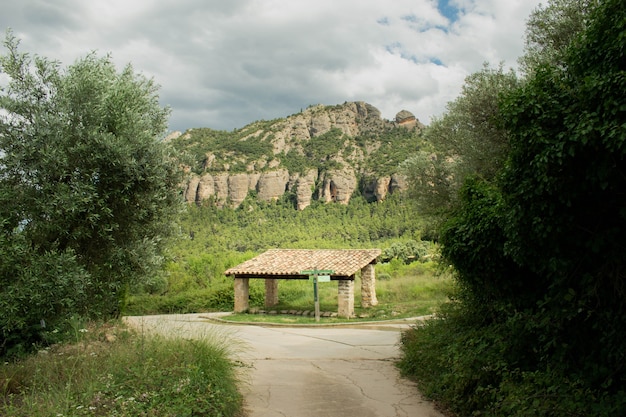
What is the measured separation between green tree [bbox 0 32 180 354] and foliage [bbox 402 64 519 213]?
20.6 feet

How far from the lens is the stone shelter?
19641 millimetres

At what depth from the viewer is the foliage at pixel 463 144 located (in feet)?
39.2

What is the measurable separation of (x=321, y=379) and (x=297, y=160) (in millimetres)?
77604

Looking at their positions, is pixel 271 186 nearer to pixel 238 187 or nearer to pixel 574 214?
pixel 238 187

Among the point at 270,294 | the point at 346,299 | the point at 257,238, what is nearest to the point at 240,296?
the point at 270,294

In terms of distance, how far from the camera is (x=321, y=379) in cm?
739

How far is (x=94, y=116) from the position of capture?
267 inches

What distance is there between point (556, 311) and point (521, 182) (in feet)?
4.08

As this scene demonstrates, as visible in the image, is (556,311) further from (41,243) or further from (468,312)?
(41,243)

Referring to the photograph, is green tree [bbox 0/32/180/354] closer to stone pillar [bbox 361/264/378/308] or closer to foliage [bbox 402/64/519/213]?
foliage [bbox 402/64/519/213]

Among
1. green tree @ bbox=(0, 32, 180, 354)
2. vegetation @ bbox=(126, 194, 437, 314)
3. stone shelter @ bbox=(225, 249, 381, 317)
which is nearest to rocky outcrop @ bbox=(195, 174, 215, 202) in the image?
vegetation @ bbox=(126, 194, 437, 314)

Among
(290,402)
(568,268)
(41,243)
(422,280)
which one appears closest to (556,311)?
(568,268)

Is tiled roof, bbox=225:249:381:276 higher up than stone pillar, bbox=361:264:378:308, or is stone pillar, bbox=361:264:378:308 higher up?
tiled roof, bbox=225:249:381:276

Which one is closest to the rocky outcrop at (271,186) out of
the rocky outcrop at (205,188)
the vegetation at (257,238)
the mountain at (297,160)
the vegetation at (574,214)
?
the mountain at (297,160)
